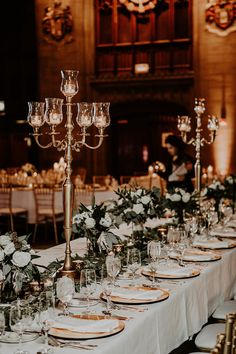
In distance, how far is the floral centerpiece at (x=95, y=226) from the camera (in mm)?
4008

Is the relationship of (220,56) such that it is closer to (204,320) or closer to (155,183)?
(155,183)

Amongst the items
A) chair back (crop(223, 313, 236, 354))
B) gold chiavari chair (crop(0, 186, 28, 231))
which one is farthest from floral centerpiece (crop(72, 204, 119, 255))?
gold chiavari chair (crop(0, 186, 28, 231))

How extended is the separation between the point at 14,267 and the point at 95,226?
0.98 m

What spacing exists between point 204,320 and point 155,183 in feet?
26.7

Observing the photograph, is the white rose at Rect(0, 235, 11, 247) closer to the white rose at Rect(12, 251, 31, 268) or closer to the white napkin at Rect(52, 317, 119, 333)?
the white rose at Rect(12, 251, 31, 268)

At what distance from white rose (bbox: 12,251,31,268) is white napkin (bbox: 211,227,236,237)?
2.67 m

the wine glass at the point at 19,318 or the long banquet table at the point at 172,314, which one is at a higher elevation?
the wine glass at the point at 19,318

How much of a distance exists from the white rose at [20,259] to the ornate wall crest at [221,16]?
12.3 m

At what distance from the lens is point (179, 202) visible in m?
5.78

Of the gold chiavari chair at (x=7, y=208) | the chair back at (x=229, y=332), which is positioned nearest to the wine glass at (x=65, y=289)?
the chair back at (x=229, y=332)

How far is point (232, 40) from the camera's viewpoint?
14.6 meters

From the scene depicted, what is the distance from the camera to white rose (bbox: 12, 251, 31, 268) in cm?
311

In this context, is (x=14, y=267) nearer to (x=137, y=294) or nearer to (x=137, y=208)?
(x=137, y=294)

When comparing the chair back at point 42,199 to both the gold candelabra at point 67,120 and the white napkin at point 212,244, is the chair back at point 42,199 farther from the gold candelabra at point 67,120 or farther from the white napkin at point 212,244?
the gold candelabra at point 67,120
